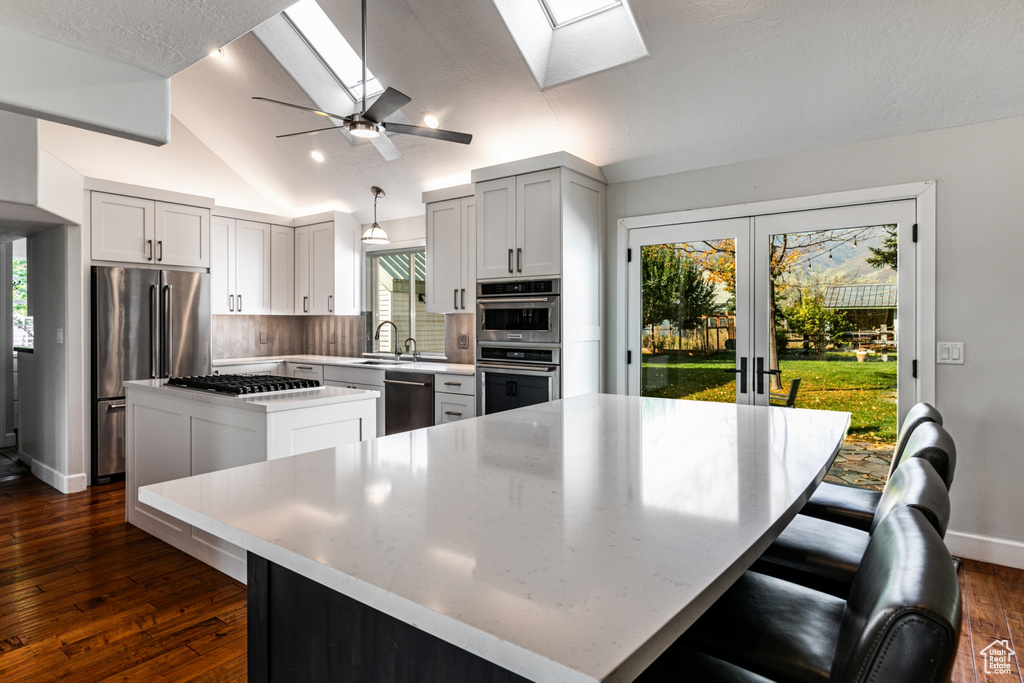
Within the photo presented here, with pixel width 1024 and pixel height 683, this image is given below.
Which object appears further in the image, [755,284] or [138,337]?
[138,337]

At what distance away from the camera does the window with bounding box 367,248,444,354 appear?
18.8 feet

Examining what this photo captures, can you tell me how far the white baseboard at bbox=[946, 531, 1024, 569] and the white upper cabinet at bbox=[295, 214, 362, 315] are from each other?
5189 mm

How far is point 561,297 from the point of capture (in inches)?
150

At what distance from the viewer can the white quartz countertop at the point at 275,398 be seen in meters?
2.63

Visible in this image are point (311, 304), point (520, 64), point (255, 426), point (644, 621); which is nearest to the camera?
point (644, 621)

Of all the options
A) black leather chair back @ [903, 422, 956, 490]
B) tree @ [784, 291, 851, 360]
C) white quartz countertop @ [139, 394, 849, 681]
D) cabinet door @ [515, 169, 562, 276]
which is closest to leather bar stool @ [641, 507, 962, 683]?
white quartz countertop @ [139, 394, 849, 681]

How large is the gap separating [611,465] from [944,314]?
108 inches

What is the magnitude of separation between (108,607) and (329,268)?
3812 millimetres

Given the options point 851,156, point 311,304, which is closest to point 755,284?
point 851,156

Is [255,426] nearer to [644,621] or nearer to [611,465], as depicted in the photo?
[611,465]

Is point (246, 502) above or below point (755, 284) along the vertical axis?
below

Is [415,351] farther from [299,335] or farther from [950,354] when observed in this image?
[950,354]

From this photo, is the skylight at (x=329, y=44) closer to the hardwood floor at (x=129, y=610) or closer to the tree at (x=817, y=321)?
the tree at (x=817, y=321)

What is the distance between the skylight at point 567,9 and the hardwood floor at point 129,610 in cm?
361
